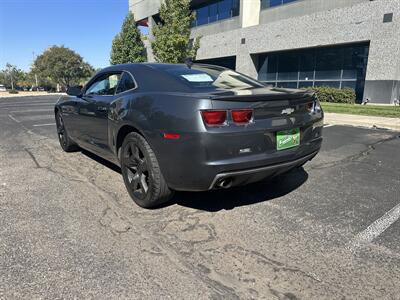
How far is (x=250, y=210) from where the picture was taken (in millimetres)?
3381

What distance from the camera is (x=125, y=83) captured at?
12.8ft

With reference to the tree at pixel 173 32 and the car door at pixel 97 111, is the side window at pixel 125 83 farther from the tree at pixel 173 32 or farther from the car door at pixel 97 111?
the tree at pixel 173 32

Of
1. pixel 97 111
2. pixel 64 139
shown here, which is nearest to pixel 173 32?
pixel 64 139

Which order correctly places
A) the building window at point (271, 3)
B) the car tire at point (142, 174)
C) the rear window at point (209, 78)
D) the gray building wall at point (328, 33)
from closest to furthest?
the car tire at point (142, 174), the rear window at point (209, 78), the gray building wall at point (328, 33), the building window at point (271, 3)

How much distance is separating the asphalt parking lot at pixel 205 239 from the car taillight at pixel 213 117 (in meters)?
0.99

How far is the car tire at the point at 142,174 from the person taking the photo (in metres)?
3.20

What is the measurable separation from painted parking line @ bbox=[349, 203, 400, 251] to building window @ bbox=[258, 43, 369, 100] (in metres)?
16.7

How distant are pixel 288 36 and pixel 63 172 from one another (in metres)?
18.9

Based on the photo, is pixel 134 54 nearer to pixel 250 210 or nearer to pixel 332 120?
pixel 332 120

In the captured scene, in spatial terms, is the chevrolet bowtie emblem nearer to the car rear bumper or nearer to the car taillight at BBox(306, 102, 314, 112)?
the car taillight at BBox(306, 102, 314, 112)

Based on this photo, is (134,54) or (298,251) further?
(134,54)

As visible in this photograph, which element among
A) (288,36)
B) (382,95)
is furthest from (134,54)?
(382,95)

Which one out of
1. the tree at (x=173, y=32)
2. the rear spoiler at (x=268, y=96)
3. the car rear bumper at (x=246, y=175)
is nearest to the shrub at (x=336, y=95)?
the tree at (x=173, y=32)

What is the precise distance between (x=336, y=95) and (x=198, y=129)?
56.8ft
